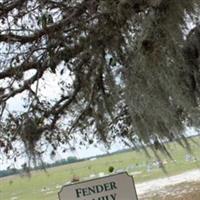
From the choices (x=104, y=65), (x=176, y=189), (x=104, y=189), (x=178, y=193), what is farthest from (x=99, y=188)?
(x=176, y=189)

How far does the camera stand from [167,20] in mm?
2480

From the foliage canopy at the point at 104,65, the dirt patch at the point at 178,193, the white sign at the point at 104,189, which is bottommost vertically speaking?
the dirt patch at the point at 178,193

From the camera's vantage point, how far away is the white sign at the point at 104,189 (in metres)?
2.80

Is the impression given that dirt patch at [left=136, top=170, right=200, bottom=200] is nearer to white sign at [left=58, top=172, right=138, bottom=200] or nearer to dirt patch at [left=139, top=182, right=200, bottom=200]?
dirt patch at [left=139, top=182, right=200, bottom=200]

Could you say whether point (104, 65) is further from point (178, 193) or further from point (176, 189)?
point (176, 189)

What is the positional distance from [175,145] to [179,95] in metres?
0.62

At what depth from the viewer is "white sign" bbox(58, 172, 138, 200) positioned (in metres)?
2.80

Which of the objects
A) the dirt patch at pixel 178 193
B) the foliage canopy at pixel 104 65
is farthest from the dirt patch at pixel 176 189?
the foliage canopy at pixel 104 65

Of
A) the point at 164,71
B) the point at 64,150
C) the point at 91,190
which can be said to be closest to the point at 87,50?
the point at 164,71

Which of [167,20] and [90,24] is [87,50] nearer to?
[90,24]

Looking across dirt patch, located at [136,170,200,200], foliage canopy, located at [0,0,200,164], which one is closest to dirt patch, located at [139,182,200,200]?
dirt patch, located at [136,170,200,200]

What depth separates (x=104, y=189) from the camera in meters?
2.82

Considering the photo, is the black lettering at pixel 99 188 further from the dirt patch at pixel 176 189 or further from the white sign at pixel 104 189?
the dirt patch at pixel 176 189

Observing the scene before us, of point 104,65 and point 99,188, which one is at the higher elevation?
point 104,65
